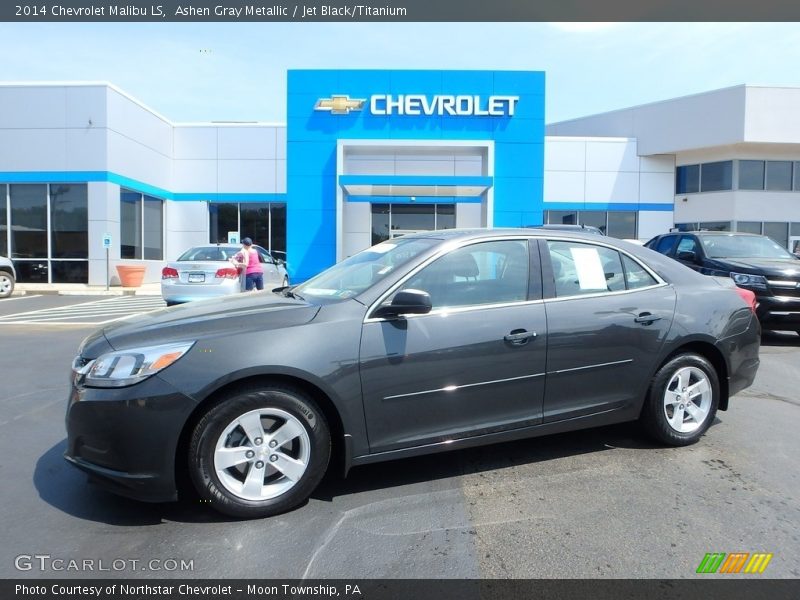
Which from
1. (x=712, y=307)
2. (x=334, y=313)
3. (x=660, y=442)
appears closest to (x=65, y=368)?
(x=334, y=313)

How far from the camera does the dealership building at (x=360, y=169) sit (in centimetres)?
1944

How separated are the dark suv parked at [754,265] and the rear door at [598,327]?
5178mm

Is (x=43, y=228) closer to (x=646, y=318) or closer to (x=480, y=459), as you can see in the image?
(x=480, y=459)

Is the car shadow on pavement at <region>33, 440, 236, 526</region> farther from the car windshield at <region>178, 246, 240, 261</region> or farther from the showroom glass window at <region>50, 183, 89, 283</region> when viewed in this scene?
the showroom glass window at <region>50, 183, 89, 283</region>

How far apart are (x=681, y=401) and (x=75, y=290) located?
20.0 m

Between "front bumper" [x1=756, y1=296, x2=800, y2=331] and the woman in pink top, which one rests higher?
the woman in pink top

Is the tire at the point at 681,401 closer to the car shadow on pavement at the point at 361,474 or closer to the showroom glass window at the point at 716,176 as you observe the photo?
the car shadow on pavement at the point at 361,474

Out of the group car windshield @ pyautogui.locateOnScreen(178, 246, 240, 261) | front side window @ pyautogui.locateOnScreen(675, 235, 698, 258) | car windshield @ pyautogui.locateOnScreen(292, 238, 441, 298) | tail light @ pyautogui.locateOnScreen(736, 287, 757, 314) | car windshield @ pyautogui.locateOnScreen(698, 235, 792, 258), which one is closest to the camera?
car windshield @ pyautogui.locateOnScreen(292, 238, 441, 298)

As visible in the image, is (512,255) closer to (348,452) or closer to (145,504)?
(348,452)

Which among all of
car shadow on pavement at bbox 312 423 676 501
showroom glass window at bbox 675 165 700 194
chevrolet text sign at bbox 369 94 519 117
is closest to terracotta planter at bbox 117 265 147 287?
chevrolet text sign at bbox 369 94 519 117

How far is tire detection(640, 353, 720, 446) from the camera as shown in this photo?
12.9 ft

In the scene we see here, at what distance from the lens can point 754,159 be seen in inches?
1001

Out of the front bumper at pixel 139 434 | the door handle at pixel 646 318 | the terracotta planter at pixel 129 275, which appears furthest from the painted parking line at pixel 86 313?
the door handle at pixel 646 318

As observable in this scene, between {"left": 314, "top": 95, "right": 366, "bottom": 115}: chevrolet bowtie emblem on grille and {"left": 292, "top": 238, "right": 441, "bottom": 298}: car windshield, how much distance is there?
1682cm
